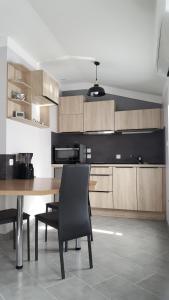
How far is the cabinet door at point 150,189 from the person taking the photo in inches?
161

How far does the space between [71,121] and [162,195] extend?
2227mm

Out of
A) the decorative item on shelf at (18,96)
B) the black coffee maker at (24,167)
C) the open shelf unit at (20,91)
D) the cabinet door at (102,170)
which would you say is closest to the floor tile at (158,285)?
the black coffee maker at (24,167)

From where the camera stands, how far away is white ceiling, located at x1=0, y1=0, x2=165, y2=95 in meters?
2.25

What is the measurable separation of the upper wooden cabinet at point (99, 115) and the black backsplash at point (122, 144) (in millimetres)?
388

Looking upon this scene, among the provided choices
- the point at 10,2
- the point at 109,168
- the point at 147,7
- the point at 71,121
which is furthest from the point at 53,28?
the point at 109,168

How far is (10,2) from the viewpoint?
2.51 m

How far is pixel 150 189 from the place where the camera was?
4137mm

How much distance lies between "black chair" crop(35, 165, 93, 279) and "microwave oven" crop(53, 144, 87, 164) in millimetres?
2414

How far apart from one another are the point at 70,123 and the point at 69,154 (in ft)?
2.14

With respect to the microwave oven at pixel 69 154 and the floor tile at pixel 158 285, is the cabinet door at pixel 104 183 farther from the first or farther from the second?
the floor tile at pixel 158 285

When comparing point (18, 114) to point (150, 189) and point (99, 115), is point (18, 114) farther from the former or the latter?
point (150, 189)

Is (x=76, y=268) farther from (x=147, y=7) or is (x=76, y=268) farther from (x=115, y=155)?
(x=115, y=155)

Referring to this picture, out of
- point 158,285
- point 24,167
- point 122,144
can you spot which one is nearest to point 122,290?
point 158,285

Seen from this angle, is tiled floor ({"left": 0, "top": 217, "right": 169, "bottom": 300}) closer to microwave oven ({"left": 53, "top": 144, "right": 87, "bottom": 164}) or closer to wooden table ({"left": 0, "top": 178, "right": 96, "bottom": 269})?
wooden table ({"left": 0, "top": 178, "right": 96, "bottom": 269})
